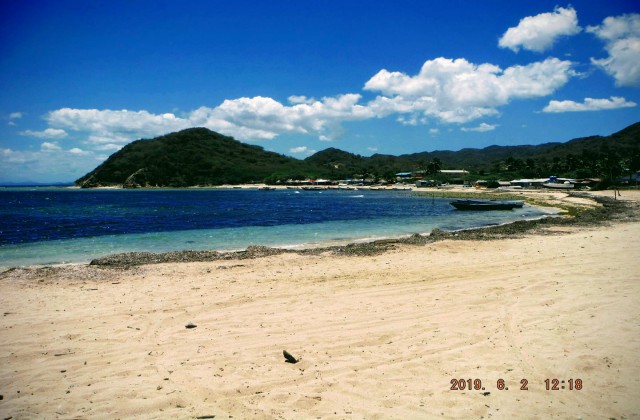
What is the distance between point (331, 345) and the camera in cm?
711

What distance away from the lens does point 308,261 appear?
54.1 ft

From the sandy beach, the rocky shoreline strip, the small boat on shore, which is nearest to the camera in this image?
the sandy beach

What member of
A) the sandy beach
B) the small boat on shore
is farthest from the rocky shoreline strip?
the small boat on shore

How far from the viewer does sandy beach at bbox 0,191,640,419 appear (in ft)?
16.9

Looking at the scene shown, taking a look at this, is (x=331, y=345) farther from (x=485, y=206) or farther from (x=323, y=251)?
(x=485, y=206)

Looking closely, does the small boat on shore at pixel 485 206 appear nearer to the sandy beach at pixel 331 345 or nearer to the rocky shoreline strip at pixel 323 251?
the rocky shoreline strip at pixel 323 251

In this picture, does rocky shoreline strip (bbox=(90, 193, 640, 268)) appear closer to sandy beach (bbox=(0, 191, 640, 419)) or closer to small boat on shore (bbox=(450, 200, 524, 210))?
sandy beach (bbox=(0, 191, 640, 419))

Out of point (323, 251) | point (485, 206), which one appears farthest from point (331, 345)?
point (485, 206)

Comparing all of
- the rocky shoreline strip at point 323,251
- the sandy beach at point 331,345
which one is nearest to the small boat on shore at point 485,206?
the rocky shoreline strip at point 323,251

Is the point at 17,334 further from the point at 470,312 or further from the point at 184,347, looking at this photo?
the point at 470,312

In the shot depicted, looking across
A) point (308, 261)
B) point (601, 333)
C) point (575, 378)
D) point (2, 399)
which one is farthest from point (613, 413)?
point (308, 261)

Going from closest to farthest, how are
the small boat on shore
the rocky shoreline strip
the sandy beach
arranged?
the sandy beach
the rocky shoreline strip
the small boat on shore

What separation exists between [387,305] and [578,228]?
22.2 m

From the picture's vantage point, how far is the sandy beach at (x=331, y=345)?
5.16 m
